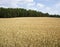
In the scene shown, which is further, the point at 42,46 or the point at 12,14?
the point at 12,14

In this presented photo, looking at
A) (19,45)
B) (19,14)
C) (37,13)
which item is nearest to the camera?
(19,45)

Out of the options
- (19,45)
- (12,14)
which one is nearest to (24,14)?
(12,14)

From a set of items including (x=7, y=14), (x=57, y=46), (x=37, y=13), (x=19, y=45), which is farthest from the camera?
(x=37, y=13)

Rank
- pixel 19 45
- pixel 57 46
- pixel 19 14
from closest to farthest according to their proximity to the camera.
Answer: pixel 57 46 → pixel 19 45 → pixel 19 14

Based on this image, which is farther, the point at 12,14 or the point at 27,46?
the point at 12,14

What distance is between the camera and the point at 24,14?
2333 inches

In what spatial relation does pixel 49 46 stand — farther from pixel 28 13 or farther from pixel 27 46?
pixel 28 13

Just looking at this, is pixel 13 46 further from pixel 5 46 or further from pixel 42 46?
Result: pixel 42 46

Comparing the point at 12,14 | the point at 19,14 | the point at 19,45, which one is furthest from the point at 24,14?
the point at 19,45

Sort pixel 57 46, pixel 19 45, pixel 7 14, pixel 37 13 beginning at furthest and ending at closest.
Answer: pixel 37 13, pixel 7 14, pixel 19 45, pixel 57 46

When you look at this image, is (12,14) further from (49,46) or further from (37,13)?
(49,46)

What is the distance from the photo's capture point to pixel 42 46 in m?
7.58

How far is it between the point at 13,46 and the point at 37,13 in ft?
183

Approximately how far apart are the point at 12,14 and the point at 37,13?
12237mm
